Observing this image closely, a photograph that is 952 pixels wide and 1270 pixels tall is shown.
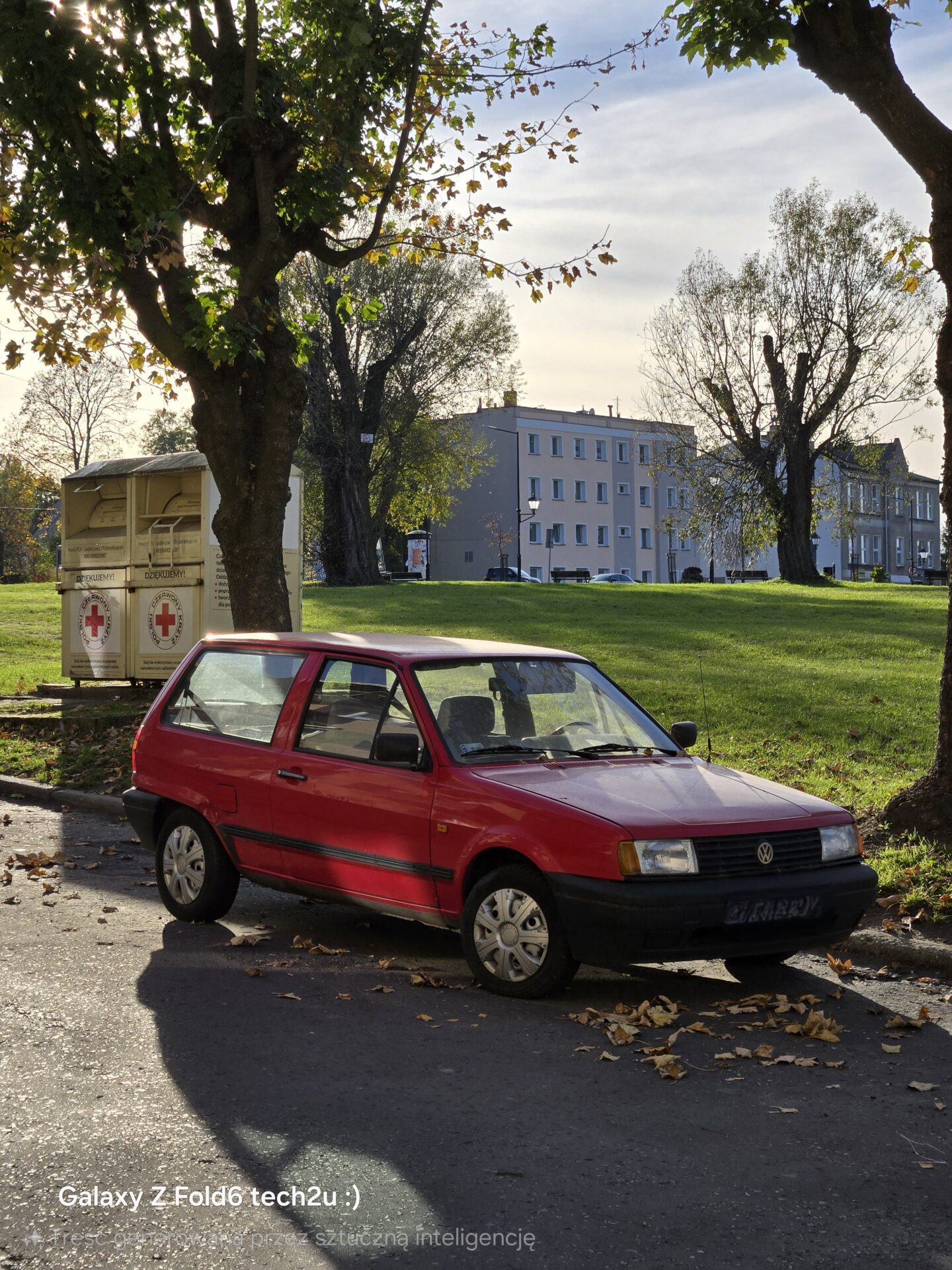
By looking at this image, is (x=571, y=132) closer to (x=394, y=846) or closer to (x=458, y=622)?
(x=394, y=846)

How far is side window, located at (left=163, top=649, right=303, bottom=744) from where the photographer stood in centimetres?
803

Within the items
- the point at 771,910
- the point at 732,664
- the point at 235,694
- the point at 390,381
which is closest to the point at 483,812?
the point at 771,910

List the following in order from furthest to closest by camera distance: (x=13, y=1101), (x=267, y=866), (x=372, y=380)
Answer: (x=372, y=380) < (x=267, y=866) < (x=13, y=1101)

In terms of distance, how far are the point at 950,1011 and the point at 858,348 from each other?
40947 millimetres

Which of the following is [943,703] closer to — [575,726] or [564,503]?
[575,726]

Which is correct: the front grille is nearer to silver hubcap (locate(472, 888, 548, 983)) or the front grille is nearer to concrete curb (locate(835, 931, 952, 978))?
silver hubcap (locate(472, 888, 548, 983))

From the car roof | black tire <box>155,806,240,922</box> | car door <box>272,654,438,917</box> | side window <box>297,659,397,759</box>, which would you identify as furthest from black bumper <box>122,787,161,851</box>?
side window <box>297,659,397,759</box>

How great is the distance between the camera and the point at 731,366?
4662 centimetres

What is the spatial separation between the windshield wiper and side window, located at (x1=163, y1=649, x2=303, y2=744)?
168 cm

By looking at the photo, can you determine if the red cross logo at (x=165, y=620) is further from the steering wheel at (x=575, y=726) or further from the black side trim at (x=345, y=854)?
the steering wheel at (x=575, y=726)

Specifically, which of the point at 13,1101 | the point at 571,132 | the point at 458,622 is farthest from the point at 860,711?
the point at 458,622

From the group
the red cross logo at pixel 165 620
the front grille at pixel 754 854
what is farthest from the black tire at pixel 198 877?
the red cross logo at pixel 165 620

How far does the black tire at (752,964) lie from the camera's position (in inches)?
282

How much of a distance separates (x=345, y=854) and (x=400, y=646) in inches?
46.1
